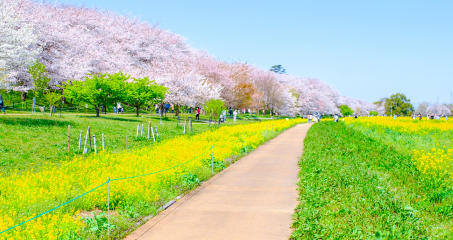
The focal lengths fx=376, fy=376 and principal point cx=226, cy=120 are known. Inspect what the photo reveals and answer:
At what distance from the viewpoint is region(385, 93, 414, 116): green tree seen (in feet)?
444

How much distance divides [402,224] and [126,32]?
52.7 m

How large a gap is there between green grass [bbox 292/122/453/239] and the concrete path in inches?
19.0

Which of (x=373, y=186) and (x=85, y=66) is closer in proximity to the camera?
(x=373, y=186)

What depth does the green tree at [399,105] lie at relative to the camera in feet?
444

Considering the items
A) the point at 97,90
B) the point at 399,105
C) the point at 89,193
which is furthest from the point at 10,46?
the point at 399,105

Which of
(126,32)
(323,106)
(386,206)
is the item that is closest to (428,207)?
(386,206)

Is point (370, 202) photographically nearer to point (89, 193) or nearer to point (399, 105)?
point (89, 193)

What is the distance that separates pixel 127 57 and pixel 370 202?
151 feet

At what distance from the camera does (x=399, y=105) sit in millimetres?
136875

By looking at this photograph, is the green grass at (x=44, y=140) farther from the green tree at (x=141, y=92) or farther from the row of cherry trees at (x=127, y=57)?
the row of cherry trees at (x=127, y=57)

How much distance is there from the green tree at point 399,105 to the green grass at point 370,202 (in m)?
131

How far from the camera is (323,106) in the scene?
4001 inches

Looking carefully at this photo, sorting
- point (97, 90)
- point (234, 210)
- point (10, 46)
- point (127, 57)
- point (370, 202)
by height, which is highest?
point (127, 57)

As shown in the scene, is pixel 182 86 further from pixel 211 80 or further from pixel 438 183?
pixel 438 183
